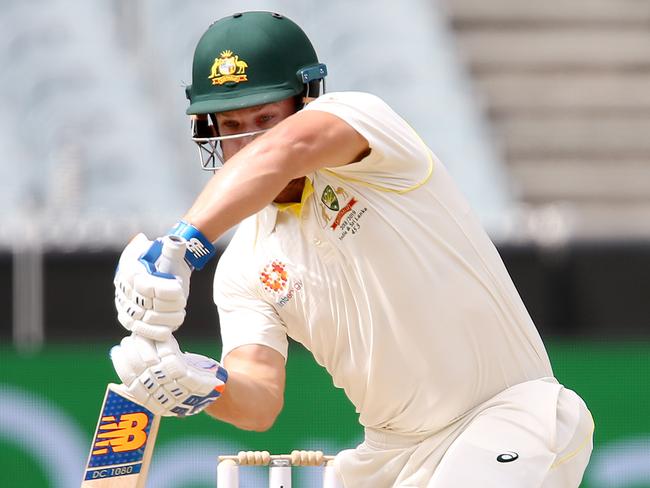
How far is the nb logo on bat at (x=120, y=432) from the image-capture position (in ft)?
8.29

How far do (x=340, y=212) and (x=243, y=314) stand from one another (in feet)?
1.22

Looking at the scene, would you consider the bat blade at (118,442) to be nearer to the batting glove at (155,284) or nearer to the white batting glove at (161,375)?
the white batting glove at (161,375)

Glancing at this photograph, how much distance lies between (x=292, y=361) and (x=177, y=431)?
504 mm

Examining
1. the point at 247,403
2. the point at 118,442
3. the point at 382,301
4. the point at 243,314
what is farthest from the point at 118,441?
the point at 382,301

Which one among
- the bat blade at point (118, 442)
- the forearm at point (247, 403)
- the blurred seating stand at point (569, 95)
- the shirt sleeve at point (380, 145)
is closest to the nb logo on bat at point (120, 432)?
the bat blade at point (118, 442)

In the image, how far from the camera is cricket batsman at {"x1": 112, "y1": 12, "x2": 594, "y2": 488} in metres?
2.44

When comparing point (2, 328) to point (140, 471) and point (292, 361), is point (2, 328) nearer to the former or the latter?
point (292, 361)

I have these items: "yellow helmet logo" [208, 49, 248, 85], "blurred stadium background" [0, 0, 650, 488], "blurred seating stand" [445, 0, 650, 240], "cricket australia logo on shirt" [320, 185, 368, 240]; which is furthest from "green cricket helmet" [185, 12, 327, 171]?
"blurred seating stand" [445, 0, 650, 240]

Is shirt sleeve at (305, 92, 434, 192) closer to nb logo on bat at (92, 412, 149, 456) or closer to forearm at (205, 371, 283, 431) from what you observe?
forearm at (205, 371, 283, 431)

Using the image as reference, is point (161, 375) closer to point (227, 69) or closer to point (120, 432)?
point (120, 432)

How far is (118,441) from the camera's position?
8.37 ft

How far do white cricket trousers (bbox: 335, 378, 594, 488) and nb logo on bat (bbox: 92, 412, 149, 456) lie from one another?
492 millimetres

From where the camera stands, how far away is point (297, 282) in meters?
2.62

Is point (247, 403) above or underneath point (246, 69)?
underneath
